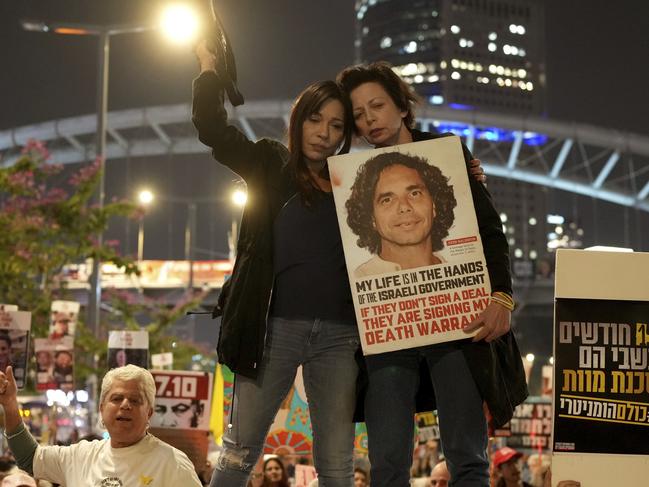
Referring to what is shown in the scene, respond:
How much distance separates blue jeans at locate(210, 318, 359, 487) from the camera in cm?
461

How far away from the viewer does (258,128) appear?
3076 inches

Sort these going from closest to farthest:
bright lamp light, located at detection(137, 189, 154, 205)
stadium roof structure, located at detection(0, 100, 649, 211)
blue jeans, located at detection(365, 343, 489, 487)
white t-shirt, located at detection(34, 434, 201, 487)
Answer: blue jeans, located at detection(365, 343, 489, 487) → white t-shirt, located at detection(34, 434, 201, 487) → bright lamp light, located at detection(137, 189, 154, 205) → stadium roof structure, located at detection(0, 100, 649, 211)

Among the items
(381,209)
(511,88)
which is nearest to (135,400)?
(381,209)

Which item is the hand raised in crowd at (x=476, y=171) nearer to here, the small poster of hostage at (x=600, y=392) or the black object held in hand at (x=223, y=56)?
the small poster of hostage at (x=600, y=392)

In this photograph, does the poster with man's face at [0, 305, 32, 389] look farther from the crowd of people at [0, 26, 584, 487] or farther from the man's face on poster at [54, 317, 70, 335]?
the crowd of people at [0, 26, 584, 487]

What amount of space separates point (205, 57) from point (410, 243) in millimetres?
1202

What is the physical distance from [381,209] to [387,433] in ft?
2.92

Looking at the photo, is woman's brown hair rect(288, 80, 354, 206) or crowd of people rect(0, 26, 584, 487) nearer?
crowd of people rect(0, 26, 584, 487)

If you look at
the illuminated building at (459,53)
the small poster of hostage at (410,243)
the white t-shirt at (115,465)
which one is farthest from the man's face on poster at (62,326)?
the illuminated building at (459,53)

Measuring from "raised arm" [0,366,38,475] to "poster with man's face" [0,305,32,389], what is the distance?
4.57 m

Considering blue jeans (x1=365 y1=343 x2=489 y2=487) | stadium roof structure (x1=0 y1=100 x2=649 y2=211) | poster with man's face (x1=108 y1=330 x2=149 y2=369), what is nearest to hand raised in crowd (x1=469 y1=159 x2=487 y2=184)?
blue jeans (x1=365 y1=343 x2=489 y2=487)

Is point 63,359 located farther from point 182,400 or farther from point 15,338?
point 15,338

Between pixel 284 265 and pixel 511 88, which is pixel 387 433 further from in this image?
pixel 511 88

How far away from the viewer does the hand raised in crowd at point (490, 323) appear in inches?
178
